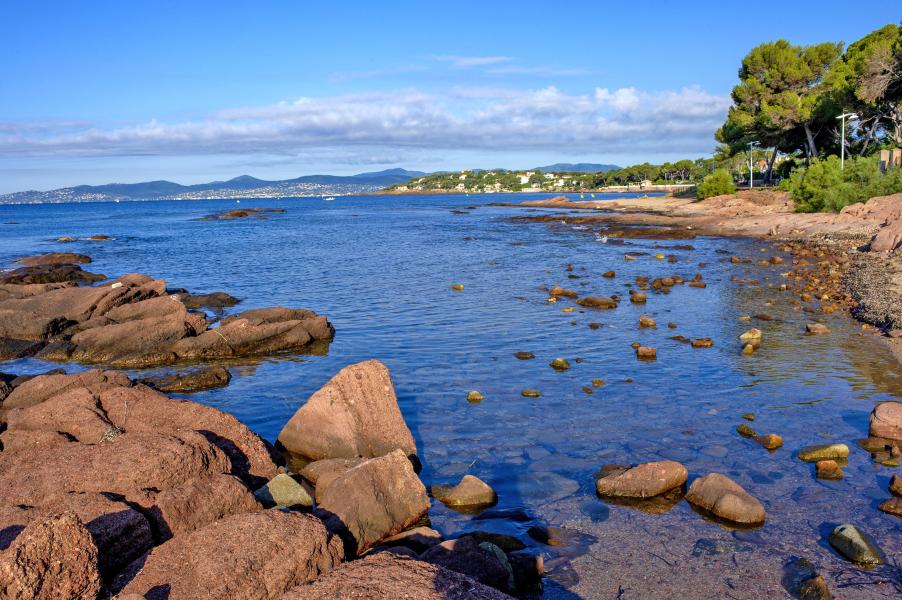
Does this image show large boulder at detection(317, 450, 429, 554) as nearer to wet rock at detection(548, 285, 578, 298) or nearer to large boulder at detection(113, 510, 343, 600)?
large boulder at detection(113, 510, 343, 600)

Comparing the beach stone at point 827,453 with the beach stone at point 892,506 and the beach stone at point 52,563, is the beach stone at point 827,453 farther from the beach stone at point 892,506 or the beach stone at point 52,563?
the beach stone at point 52,563

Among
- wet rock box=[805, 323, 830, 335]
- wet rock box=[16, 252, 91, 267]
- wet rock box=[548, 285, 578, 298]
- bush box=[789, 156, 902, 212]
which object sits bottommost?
wet rock box=[805, 323, 830, 335]

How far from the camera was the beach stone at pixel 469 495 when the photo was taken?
1055cm

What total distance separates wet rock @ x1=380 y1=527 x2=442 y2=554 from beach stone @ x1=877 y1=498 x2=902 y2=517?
6.40 metres

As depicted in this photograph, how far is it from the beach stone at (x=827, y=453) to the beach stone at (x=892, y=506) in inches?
67.6

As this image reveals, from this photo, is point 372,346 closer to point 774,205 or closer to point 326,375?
point 326,375

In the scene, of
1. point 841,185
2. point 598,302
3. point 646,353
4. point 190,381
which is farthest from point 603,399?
point 841,185

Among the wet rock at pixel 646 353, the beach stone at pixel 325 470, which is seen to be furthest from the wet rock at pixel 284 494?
the wet rock at pixel 646 353

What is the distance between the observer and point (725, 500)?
9906 mm

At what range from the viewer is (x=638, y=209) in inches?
3558

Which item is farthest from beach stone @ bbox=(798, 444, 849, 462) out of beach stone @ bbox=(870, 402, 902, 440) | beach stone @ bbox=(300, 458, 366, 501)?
beach stone @ bbox=(300, 458, 366, 501)

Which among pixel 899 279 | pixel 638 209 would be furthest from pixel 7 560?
pixel 638 209

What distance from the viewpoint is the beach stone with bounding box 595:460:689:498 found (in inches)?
418

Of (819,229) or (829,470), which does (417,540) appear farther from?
(819,229)
